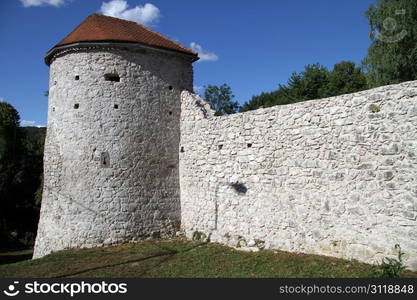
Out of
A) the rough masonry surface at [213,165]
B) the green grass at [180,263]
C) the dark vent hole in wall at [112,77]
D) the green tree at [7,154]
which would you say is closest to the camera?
the rough masonry surface at [213,165]

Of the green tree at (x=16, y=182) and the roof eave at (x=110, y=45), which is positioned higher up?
the roof eave at (x=110, y=45)

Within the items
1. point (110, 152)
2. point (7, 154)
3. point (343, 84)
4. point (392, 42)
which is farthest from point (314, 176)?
point (7, 154)

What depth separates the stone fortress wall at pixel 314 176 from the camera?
22.5ft

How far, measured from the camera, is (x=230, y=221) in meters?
9.95

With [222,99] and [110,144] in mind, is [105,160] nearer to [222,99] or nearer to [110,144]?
[110,144]

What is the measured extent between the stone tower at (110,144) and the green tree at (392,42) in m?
10.1

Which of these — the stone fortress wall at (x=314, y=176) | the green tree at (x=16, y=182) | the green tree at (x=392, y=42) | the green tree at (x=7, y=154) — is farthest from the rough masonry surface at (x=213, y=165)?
the green tree at (x=7, y=154)

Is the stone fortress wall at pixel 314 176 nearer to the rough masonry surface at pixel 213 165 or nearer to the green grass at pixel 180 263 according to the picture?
the rough masonry surface at pixel 213 165

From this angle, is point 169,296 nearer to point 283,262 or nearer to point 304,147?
point 283,262

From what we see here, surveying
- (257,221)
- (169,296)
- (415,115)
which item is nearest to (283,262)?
(257,221)

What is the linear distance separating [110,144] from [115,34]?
350 cm

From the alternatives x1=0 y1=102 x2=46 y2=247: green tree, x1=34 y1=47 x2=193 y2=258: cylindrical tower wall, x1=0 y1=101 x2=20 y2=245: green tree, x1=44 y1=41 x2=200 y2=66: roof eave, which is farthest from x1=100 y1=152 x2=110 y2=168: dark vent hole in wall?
x1=0 y1=101 x2=20 y2=245: green tree

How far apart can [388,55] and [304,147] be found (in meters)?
10.5

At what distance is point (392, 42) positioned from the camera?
16203 millimetres
